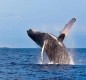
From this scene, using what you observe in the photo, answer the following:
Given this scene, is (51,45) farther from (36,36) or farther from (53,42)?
(36,36)

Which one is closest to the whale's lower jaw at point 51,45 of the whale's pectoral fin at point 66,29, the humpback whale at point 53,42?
the humpback whale at point 53,42

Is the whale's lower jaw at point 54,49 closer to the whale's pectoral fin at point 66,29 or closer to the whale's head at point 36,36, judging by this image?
the whale's head at point 36,36

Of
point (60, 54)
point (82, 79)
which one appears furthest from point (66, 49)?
point (82, 79)

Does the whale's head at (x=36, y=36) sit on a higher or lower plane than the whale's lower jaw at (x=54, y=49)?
higher

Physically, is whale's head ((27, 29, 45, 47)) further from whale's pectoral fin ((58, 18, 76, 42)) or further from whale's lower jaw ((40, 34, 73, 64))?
whale's pectoral fin ((58, 18, 76, 42))

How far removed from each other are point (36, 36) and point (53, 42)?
5.15 ft

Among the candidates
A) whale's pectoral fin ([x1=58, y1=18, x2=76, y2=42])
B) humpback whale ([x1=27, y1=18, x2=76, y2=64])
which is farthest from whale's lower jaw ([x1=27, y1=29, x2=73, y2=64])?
whale's pectoral fin ([x1=58, y1=18, x2=76, y2=42])

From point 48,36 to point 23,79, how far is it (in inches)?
169

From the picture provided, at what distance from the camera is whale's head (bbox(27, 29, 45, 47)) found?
89.0 ft

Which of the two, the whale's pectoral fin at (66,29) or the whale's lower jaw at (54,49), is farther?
the whale's lower jaw at (54,49)

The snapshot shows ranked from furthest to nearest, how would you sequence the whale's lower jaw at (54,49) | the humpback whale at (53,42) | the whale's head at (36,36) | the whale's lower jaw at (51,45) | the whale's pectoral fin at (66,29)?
the whale's lower jaw at (54,49) → the whale's lower jaw at (51,45) → the humpback whale at (53,42) → the whale's pectoral fin at (66,29) → the whale's head at (36,36)

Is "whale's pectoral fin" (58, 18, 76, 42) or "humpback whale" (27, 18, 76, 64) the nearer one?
"whale's pectoral fin" (58, 18, 76, 42)

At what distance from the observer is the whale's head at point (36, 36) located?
27128mm

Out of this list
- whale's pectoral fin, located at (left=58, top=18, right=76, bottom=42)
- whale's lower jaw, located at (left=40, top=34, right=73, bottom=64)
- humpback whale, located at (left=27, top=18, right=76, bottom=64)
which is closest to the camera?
whale's pectoral fin, located at (left=58, top=18, right=76, bottom=42)
